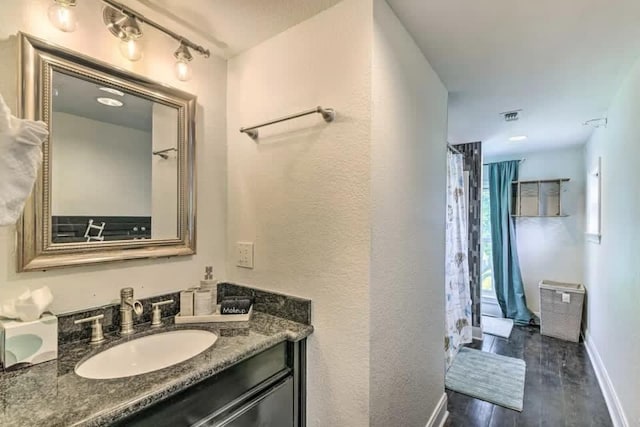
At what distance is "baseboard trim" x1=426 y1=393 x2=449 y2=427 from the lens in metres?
1.86

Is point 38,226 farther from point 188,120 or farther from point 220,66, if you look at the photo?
point 220,66

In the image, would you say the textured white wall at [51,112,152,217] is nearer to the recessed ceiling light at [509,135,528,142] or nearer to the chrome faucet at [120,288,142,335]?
the chrome faucet at [120,288,142,335]

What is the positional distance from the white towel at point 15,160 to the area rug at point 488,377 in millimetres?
2799

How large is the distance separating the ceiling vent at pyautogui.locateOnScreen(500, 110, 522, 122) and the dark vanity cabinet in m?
2.39

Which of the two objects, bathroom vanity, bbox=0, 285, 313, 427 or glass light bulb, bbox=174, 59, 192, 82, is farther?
glass light bulb, bbox=174, 59, 192, 82

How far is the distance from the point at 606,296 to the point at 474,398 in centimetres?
136

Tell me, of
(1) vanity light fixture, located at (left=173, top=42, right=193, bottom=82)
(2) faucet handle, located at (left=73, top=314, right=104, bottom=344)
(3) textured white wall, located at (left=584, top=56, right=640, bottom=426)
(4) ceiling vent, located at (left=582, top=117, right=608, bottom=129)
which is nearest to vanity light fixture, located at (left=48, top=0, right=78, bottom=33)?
(1) vanity light fixture, located at (left=173, top=42, right=193, bottom=82)

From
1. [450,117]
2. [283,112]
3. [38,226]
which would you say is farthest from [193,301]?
[450,117]

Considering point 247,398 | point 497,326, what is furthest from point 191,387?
point 497,326

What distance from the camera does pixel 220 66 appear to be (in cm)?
166

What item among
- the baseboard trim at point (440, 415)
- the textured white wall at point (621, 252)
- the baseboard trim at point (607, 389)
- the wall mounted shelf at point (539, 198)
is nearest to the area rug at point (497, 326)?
the baseboard trim at point (607, 389)

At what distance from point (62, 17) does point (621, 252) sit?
317 cm

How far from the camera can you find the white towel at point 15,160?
2.32ft

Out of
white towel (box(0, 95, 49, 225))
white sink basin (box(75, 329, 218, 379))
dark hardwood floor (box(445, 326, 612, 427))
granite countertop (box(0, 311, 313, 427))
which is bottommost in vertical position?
dark hardwood floor (box(445, 326, 612, 427))
